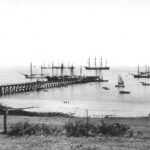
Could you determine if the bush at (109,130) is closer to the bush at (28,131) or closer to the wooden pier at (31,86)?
the bush at (28,131)

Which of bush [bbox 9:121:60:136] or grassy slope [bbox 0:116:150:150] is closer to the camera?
grassy slope [bbox 0:116:150:150]

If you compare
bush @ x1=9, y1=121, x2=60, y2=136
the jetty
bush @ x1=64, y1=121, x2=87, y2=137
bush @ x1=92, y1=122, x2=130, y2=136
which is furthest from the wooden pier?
bush @ x1=92, y1=122, x2=130, y2=136

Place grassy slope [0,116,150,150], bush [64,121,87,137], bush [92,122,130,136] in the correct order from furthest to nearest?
bush [92,122,130,136]
bush [64,121,87,137]
grassy slope [0,116,150,150]

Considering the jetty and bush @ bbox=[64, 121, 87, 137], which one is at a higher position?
bush @ bbox=[64, 121, 87, 137]

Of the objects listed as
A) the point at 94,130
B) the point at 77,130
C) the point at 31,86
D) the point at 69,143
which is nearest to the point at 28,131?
the point at 77,130

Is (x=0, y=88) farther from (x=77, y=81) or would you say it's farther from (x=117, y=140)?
(x=117, y=140)

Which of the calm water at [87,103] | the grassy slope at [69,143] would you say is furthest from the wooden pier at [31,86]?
the grassy slope at [69,143]

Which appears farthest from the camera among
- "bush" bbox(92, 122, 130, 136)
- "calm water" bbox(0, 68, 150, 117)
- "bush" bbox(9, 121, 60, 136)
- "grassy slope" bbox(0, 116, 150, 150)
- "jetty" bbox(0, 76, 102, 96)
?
"jetty" bbox(0, 76, 102, 96)

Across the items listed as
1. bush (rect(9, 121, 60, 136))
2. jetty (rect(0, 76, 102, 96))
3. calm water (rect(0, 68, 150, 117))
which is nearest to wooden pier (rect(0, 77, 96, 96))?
jetty (rect(0, 76, 102, 96))

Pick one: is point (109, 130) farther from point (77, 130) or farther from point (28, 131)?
point (28, 131)

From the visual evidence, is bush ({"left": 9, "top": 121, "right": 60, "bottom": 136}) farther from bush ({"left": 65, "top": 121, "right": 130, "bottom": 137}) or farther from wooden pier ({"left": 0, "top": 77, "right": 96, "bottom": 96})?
wooden pier ({"left": 0, "top": 77, "right": 96, "bottom": 96})

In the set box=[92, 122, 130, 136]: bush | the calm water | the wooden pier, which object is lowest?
the calm water
